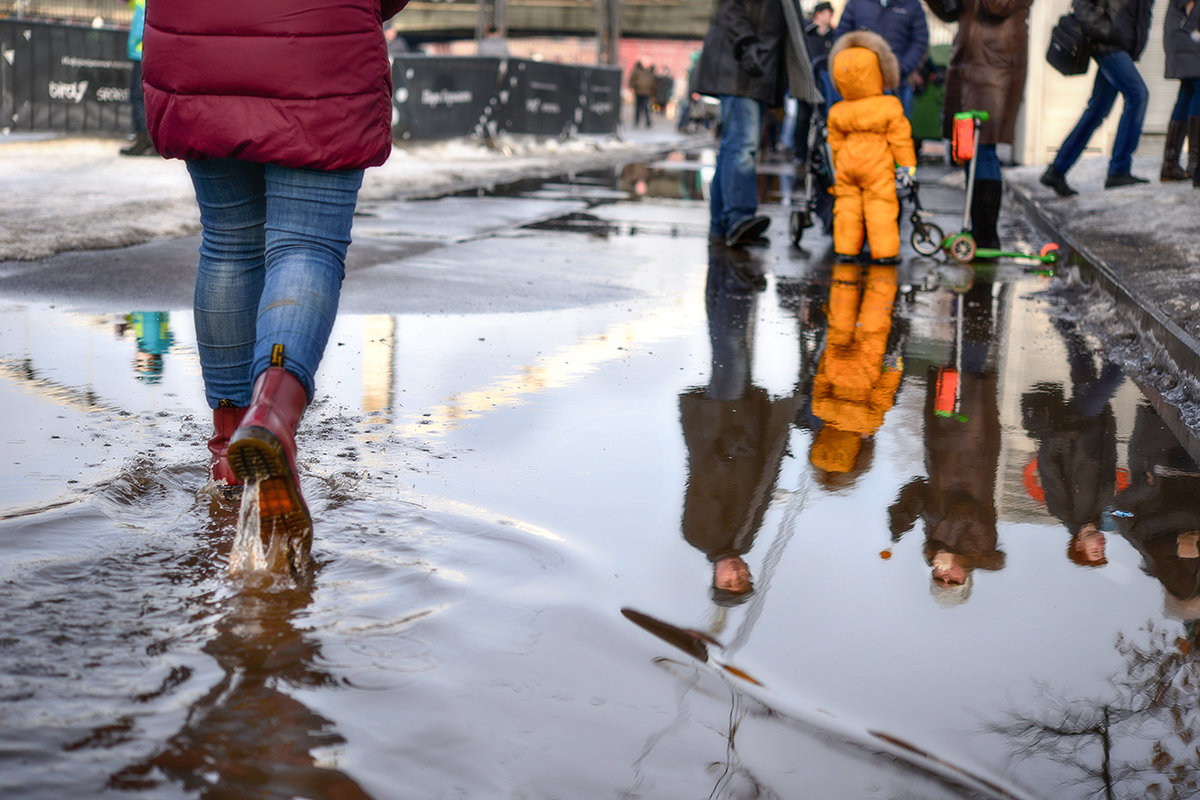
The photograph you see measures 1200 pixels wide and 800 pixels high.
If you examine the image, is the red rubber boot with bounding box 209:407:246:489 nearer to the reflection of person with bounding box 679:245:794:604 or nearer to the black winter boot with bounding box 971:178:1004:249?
the reflection of person with bounding box 679:245:794:604

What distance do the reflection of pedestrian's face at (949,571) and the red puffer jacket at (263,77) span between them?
1.56 m


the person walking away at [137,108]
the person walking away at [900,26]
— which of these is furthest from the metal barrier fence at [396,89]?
the person walking away at [900,26]

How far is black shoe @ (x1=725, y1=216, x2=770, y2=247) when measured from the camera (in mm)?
8633

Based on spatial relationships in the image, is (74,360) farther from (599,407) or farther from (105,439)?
(599,407)

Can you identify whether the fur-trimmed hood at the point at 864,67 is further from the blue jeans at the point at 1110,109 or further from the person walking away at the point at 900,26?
the blue jeans at the point at 1110,109

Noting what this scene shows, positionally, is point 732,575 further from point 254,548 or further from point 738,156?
point 738,156

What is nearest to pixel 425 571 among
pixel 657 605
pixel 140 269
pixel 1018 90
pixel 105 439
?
pixel 657 605

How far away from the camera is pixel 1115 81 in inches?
402

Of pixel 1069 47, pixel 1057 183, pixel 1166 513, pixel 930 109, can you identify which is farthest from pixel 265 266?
pixel 930 109

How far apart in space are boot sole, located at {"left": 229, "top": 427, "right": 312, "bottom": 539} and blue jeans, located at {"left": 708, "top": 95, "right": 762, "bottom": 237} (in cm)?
639

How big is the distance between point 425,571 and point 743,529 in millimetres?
780

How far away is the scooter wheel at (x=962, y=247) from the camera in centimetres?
834

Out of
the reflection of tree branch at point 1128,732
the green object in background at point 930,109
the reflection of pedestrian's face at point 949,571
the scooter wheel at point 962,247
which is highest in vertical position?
the green object in background at point 930,109

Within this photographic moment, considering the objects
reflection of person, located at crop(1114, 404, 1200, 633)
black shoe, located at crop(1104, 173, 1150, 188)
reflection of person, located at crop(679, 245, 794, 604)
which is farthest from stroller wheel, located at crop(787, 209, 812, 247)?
reflection of person, located at crop(1114, 404, 1200, 633)
